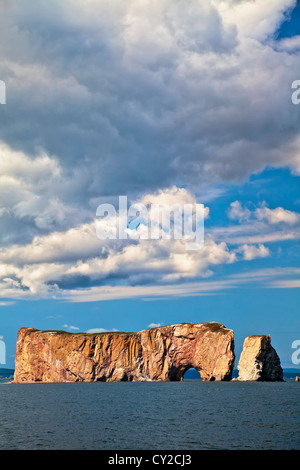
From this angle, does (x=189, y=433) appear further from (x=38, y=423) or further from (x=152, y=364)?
(x=152, y=364)

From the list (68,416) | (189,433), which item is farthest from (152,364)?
(189,433)

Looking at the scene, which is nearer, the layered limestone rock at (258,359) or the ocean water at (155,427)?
the ocean water at (155,427)

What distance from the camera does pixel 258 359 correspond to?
174 meters

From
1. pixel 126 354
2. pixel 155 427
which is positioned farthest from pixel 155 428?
pixel 126 354

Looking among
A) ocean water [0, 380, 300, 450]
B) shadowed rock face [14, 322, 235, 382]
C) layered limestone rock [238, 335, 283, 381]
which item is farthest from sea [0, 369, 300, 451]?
shadowed rock face [14, 322, 235, 382]

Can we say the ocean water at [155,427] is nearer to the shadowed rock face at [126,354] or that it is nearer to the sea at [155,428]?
the sea at [155,428]

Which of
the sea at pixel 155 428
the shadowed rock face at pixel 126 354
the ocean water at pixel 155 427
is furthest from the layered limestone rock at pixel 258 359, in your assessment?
the sea at pixel 155 428

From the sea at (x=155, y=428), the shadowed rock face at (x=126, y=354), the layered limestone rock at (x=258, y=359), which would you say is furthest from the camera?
the shadowed rock face at (x=126, y=354)

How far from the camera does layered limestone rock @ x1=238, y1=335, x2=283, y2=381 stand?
17262 centimetres

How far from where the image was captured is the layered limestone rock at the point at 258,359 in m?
173

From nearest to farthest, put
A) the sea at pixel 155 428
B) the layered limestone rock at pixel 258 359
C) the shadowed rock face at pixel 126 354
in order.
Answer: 1. the sea at pixel 155 428
2. the layered limestone rock at pixel 258 359
3. the shadowed rock face at pixel 126 354

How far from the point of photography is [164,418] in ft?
213

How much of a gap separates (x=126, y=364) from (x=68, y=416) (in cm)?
12737
